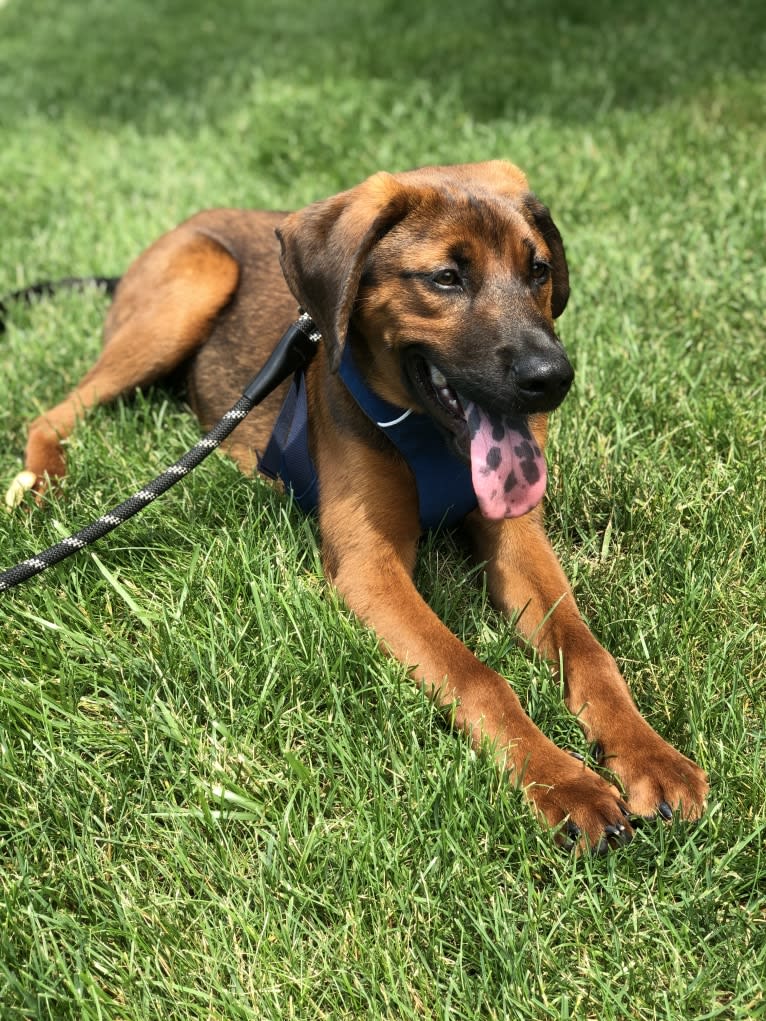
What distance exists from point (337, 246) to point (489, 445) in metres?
0.67

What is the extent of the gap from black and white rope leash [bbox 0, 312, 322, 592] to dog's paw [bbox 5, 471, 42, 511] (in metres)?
0.58

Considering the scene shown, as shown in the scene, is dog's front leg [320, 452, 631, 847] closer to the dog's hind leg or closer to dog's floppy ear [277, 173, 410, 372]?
dog's floppy ear [277, 173, 410, 372]

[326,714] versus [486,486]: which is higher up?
[486,486]

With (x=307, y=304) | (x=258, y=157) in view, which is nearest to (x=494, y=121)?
(x=258, y=157)

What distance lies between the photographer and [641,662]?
278 centimetres

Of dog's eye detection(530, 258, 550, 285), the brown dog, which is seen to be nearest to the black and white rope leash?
the brown dog

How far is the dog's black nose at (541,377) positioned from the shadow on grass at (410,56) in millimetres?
5101

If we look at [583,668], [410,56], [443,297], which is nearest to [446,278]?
[443,297]

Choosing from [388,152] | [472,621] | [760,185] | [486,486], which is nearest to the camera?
[486,486]

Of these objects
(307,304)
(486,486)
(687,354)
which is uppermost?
(307,304)

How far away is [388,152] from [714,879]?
5469 mm

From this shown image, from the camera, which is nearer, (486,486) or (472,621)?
(486,486)

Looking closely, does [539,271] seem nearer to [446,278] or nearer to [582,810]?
[446,278]

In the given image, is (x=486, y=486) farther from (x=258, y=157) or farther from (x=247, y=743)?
(x=258, y=157)
